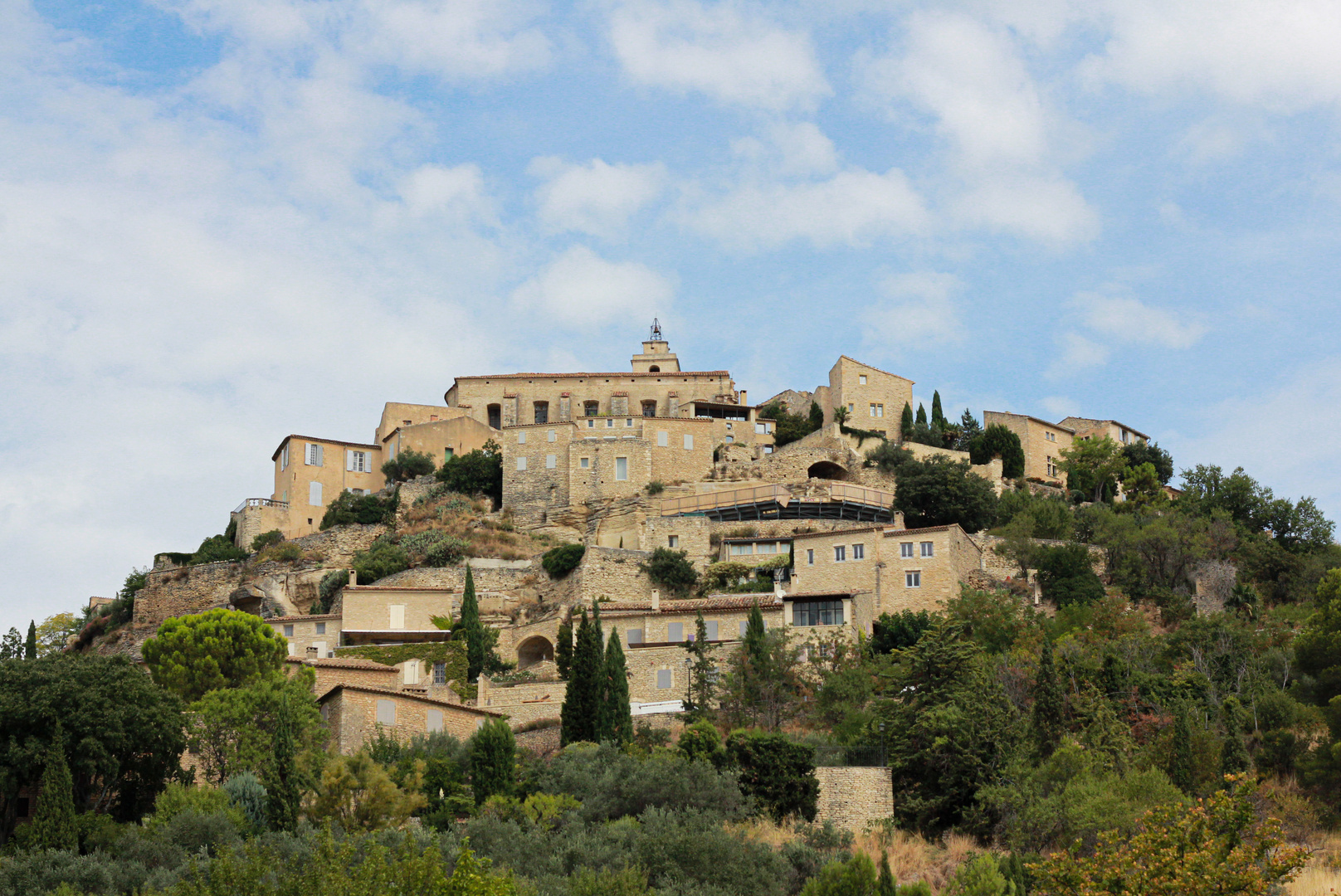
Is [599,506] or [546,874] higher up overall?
[599,506]

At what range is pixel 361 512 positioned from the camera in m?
64.4

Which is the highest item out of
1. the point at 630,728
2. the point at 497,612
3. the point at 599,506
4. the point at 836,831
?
the point at 599,506

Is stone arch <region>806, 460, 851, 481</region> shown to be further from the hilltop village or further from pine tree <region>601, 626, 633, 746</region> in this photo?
pine tree <region>601, 626, 633, 746</region>

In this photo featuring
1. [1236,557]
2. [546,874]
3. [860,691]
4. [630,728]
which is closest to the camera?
[546,874]

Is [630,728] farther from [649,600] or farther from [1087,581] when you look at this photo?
[1087,581]

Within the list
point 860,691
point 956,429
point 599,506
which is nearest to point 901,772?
point 860,691

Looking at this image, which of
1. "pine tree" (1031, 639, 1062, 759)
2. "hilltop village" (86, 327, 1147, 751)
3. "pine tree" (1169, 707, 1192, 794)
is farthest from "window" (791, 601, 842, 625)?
"pine tree" (1169, 707, 1192, 794)

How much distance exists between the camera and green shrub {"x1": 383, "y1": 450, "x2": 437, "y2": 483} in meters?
67.5

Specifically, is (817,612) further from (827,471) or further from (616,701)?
(827,471)

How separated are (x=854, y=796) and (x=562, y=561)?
72.9ft

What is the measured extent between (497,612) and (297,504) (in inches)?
712

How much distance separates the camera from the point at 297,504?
6756 centimetres

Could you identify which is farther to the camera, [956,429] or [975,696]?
[956,429]

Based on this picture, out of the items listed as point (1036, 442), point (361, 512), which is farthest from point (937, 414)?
point (361, 512)
